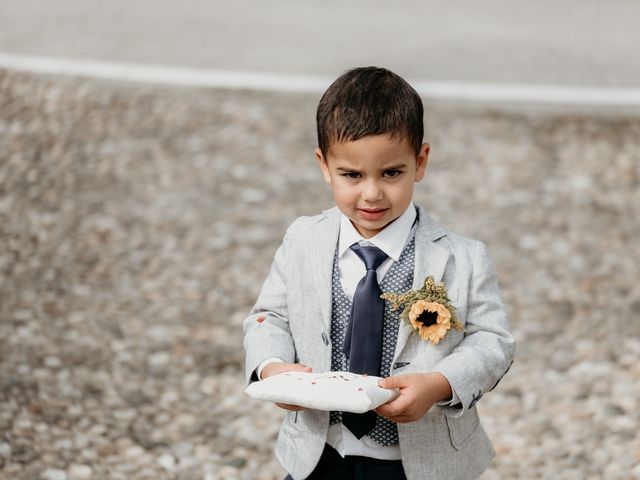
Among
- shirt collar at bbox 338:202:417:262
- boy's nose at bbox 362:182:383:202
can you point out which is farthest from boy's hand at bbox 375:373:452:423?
boy's nose at bbox 362:182:383:202

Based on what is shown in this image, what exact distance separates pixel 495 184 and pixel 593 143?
3.02ft

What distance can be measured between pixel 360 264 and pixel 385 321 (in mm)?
167

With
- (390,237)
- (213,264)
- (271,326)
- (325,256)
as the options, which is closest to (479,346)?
(390,237)

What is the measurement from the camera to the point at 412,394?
229cm

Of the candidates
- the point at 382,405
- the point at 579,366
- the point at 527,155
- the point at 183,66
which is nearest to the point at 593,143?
the point at 527,155

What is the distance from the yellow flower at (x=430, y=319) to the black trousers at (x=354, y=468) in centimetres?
38

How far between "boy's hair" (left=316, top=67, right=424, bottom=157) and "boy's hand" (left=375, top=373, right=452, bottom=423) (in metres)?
0.57

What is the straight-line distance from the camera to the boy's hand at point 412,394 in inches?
90.1

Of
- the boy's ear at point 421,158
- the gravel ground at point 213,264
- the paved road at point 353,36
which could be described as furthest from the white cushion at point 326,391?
the paved road at point 353,36

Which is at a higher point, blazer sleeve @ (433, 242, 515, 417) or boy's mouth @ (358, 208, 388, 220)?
boy's mouth @ (358, 208, 388, 220)

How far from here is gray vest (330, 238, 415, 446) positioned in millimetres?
2465

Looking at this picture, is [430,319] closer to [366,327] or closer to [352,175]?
[366,327]

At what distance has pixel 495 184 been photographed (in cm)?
636

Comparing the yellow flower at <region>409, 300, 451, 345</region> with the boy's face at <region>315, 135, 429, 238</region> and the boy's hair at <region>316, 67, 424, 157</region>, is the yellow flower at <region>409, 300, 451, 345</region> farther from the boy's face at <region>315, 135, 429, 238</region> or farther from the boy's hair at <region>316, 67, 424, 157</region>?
the boy's hair at <region>316, 67, 424, 157</region>
